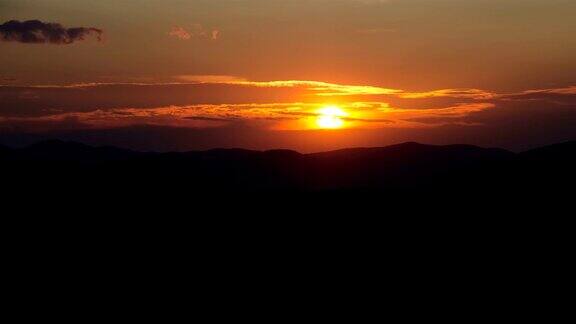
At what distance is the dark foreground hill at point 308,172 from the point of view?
8050 cm

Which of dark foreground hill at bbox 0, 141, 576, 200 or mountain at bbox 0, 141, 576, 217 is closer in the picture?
mountain at bbox 0, 141, 576, 217

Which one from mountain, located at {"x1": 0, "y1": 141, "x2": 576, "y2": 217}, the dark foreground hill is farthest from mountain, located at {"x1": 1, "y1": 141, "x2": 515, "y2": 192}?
mountain, located at {"x1": 0, "y1": 141, "x2": 576, "y2": 217}

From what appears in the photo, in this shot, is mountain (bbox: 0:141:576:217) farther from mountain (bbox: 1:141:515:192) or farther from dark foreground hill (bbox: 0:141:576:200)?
mountain (bbox: 1:141:515:192)

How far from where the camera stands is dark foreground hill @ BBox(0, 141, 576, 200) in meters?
80.5

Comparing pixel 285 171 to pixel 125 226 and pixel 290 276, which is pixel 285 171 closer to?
pixel 125 226

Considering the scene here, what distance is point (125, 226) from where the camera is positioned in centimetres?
6688

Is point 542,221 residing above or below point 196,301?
above

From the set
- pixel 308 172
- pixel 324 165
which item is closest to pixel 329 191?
pixel 308 172

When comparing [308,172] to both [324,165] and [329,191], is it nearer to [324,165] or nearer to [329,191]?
[324,165]

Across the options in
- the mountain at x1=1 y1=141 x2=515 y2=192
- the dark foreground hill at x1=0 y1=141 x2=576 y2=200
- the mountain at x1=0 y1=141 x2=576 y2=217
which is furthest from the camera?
the mountain at x1=1 y1=141 x2=515 y2=192

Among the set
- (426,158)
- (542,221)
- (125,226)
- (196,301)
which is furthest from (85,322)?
(426,158)

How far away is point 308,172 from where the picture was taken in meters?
161

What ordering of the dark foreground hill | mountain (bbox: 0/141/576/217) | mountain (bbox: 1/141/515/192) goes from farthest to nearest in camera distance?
mountain (bbox: 1/141/515/192) < the dark foreground hill < mountain (bbox: 0/141/576/217)

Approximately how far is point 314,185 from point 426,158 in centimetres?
2679
